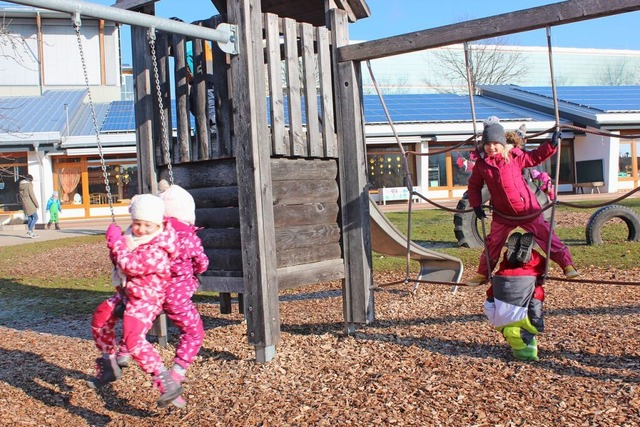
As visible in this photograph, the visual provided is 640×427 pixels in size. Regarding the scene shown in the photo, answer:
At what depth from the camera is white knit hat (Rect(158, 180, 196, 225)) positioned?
487 centimetres

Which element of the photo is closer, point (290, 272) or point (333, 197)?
point (290, 272)

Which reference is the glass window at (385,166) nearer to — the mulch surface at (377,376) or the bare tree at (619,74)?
the mulch surface at (377,376)

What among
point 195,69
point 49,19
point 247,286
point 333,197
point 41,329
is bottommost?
point 41,329

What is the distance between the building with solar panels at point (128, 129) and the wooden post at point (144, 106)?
1988 cm

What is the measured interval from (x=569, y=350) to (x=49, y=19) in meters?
36.1

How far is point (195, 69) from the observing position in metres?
5.99

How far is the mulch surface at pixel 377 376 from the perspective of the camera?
4.22 metres

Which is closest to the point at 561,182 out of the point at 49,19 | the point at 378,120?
the point at 378,120

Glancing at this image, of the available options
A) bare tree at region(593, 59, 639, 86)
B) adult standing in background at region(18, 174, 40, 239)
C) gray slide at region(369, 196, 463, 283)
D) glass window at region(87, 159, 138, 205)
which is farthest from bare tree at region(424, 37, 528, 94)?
gray slide at region(369, 196, 463, 283)

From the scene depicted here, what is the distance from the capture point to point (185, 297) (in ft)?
15.5

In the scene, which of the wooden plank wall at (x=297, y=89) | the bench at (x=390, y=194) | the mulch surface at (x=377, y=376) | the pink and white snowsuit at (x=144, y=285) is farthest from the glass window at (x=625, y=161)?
the pink and white snowsuit at (x=144, y=285)

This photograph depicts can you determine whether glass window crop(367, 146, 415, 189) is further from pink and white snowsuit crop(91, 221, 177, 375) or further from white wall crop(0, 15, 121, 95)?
pink and white snowsuit crop(91, 221, 177, 375)

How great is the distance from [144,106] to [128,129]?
2319 cm

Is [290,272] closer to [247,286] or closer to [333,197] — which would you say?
[247,286]
